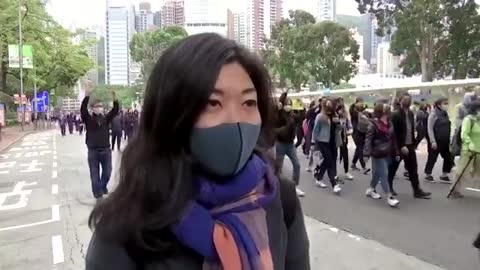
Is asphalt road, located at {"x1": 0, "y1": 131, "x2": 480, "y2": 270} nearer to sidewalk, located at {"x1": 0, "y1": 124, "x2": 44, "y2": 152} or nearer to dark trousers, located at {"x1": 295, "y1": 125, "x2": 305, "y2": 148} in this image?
dark trousers, located at {"x1": 295, "y1": 125, "x2": 305, "y2": 148}

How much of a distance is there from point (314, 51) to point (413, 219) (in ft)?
96.7

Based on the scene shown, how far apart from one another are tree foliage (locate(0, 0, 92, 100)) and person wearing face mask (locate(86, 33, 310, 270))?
30.6 metres

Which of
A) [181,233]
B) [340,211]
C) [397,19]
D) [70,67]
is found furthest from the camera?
[70,67]

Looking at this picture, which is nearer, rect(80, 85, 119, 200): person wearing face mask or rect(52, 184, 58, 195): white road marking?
rect(80, 85, 119, 200): person wearing face mask

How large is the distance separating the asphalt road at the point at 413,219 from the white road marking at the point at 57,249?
9.90 ft

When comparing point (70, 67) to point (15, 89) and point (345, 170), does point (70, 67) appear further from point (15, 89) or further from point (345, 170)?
point (345, 170)

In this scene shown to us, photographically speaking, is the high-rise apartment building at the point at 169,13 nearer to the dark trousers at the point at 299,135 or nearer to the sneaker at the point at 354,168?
the dark trousers at the point at 299,135

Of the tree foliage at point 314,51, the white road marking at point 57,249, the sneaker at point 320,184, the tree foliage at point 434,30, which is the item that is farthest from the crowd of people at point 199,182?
the tree foliage at point 314,51

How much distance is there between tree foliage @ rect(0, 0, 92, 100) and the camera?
2988cm

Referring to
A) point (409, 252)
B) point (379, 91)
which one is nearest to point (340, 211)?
point (409, 252)

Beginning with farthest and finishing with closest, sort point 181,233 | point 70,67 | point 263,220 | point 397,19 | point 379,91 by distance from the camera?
point 70,67 → point 397,19 → point 379,91 → point 263,220 → point 181,233

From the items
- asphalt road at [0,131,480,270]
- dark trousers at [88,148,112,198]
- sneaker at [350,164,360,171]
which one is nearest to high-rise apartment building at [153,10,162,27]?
sneaker at [350,164,360,171]

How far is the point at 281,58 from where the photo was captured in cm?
3688

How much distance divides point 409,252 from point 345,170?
5.12 m
